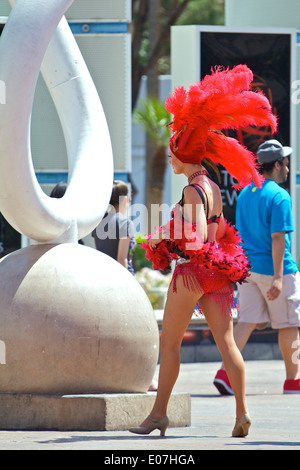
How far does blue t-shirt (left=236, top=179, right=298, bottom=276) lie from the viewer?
323 inches

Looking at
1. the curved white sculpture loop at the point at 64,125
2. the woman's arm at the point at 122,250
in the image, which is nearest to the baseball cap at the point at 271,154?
the woman's arm at the point at 122,250

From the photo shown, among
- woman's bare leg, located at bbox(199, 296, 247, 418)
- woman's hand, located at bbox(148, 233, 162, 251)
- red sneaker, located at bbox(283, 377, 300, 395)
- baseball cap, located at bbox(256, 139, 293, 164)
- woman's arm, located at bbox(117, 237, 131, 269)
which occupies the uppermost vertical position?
baseball cap, located at bbox(256, 139, 293, 164)

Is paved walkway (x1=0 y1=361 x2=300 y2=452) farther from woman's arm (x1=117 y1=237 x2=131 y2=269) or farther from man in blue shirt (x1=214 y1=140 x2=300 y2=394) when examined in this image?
woman's arm (x1=117 y1=237 x2=131 y2=269)

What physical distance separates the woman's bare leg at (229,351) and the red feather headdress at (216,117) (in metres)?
0.85

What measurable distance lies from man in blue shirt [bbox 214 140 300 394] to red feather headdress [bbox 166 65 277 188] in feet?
7.58

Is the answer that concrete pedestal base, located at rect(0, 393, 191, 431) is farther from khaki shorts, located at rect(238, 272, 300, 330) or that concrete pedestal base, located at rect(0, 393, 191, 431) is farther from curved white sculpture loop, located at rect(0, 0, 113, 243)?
khaki shorts, located at rect(238, 272, 300, 330)

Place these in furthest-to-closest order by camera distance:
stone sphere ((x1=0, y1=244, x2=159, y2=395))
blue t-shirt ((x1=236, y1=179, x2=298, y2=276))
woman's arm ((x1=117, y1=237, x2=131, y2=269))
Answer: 1. blue t-shirt ((x1=236, y1=179, x2=298, y2=276))
2. woman's arm ((x1=117, y1=237, x2=131, y2=269))
3. stone sphere ((x1=0, y1=244, x2=159, y2=395))

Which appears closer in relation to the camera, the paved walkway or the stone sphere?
the paved walkway

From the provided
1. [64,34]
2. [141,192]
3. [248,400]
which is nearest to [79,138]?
[64,34]

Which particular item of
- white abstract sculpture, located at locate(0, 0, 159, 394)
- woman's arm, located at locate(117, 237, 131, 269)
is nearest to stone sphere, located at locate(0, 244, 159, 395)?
white abstract sculpture, located at locate(0, 0, 159, 394)

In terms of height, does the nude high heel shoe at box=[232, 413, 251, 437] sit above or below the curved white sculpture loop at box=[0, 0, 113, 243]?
below

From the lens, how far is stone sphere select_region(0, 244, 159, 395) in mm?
5871

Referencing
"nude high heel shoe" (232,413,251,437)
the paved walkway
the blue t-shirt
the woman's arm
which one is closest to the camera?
the paved walkway
